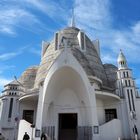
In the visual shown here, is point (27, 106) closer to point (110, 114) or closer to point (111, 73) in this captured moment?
point (110, 114)

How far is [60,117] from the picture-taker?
20266mm

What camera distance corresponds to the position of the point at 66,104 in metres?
20.0

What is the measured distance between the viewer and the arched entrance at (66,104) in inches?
738

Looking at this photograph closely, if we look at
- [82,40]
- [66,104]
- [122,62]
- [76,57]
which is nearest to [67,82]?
[66,104]

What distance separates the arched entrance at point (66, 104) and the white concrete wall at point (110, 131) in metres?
1.62

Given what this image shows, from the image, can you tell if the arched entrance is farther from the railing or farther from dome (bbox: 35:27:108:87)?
dome (bbox: 35:27:108:87)

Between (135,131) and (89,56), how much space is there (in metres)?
12.0

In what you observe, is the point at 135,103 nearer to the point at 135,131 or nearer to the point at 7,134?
the point at 135,131

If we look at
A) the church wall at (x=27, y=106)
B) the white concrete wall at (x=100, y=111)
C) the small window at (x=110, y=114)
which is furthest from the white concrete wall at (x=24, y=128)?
the small window at (x=110, y=114)

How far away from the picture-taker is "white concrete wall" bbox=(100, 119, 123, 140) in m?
18.0

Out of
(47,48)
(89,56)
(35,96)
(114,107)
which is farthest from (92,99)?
(47,48)

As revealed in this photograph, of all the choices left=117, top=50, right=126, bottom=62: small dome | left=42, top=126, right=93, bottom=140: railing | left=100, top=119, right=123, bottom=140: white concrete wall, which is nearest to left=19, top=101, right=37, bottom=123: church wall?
left=42, top=126, right=93, bottom=140: railing

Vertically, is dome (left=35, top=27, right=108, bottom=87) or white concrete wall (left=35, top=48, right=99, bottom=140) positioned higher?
dome (left=35, top=27, right=108, bottom=87)

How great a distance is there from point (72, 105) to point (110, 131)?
4777 mm
